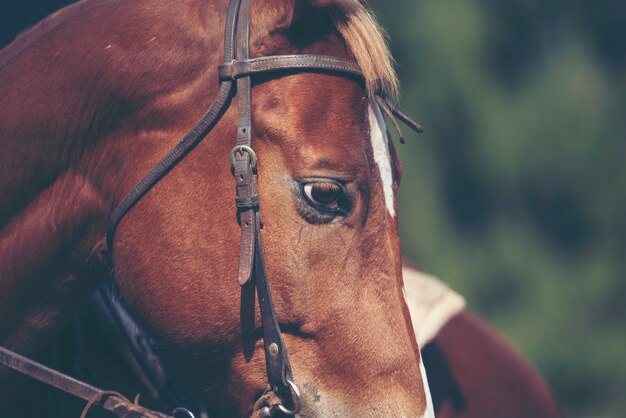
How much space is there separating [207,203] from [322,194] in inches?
9.9

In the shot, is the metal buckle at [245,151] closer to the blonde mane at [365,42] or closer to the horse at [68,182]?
the horse at [68,182]

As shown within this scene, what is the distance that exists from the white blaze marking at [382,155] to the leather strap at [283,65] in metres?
0.12

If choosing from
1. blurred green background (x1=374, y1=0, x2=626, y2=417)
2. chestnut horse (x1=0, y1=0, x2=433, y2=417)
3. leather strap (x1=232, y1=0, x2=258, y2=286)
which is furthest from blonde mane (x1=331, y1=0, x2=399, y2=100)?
blurred green background (x1=374, y1=0, x2=626, y2=417)

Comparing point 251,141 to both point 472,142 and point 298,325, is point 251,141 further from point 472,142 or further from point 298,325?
point 472,142

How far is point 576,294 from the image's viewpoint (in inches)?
269

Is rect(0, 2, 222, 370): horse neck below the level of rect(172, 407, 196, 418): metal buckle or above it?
above

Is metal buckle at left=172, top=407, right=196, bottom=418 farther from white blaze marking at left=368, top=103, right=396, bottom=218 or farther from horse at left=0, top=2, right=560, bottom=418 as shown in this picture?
white blaze marking at left=368, top=103, right=396, bottom=218

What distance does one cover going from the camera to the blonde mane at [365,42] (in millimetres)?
1714

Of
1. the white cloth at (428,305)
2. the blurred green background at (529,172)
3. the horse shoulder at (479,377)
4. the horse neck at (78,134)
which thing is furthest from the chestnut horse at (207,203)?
the blurred green background at (529,172)

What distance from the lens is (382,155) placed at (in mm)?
1742

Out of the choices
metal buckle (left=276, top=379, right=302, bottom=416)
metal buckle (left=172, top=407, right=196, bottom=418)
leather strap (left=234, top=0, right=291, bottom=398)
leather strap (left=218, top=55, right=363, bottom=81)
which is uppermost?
leather strap (left=218, top=55, right=363, bottom=81)

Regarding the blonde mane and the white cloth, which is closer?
the blonde mane

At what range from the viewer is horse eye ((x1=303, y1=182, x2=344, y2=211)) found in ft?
5.34

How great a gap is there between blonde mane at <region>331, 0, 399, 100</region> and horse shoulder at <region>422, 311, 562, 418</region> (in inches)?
49.5
